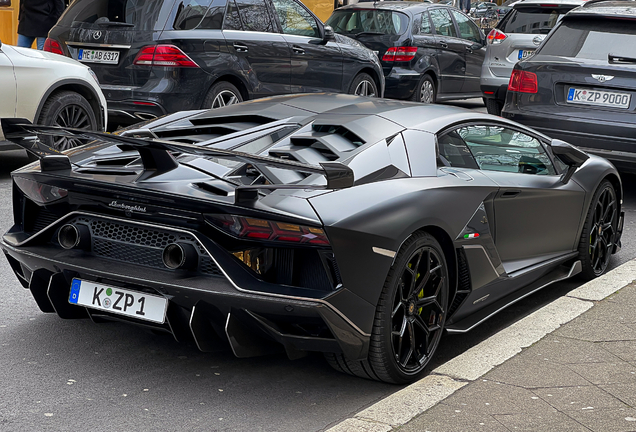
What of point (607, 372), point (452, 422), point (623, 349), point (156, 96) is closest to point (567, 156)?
point (623, 349)

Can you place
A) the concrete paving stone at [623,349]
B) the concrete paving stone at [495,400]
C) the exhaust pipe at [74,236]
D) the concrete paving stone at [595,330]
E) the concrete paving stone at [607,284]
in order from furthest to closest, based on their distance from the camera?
the concrete paving stone at [607,284] → the concrete paving stone at [595,330] → the concrete paving stone at [623,349] → the exhaust pipe at [74,236] → the concrete paving stone at [495,400]

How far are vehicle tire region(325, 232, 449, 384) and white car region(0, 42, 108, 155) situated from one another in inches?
183

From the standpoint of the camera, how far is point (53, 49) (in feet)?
31.0

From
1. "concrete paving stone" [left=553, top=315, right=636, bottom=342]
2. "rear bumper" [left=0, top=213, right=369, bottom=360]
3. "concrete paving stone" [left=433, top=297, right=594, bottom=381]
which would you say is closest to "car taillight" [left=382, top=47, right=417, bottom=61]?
"concrete paving stone" [left=433, top=297, right=594, bottom=381]

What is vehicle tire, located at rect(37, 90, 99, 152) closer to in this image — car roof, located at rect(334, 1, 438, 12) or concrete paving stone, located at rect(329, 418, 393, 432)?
concrete paving stone, located at rect(329, 418, 393, 432)

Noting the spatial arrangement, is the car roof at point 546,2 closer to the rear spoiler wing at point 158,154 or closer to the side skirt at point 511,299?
the side skirt at point 511,299

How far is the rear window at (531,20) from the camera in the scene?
1316cm

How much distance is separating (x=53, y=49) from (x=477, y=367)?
6944mm

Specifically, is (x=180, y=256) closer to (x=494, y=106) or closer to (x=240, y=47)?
(x=240, y=47)

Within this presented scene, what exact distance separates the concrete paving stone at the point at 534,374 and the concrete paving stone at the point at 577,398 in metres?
0.06

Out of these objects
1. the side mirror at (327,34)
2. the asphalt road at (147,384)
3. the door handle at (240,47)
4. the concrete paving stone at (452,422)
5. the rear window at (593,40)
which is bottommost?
the asphalt road at (147,384)

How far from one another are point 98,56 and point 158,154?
5.78 metres

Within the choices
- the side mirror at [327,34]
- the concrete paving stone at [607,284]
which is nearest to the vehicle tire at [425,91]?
the side mirror at [327,34]

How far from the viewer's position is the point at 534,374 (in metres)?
3.97
